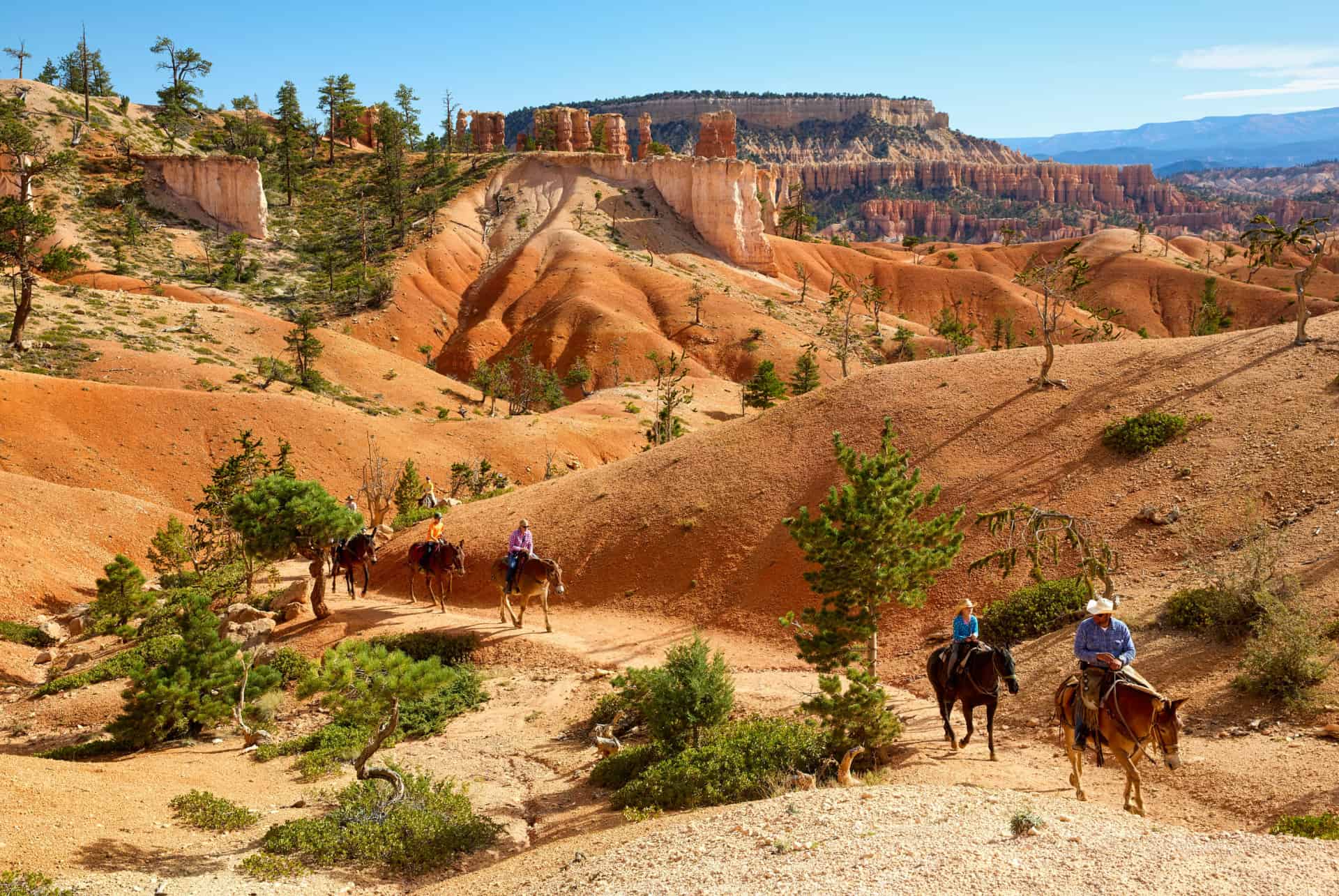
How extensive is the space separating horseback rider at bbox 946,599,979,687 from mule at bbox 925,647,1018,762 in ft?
0.26

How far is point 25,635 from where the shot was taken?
1014 inches

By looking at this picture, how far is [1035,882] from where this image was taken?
8.64 meters

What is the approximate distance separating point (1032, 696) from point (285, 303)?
76.7m

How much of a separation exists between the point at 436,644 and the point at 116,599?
36.1 ft

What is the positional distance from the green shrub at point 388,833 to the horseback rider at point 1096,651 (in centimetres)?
847

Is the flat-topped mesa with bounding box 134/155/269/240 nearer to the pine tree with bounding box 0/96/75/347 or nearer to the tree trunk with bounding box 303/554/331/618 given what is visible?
the pine tree with bounding box 0/96/75/347

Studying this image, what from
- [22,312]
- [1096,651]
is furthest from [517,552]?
[22,312]

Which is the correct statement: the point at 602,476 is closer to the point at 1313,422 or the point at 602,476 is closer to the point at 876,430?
the point at 876,430

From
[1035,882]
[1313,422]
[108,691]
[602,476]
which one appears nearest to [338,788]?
[108,691]

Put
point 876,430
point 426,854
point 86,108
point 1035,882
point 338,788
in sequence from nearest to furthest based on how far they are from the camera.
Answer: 1. point 1035,882
2. point 426,854
3. point 338,788
4. point 876,430
5. point 86,108

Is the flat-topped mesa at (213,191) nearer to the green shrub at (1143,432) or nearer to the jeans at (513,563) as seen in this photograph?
the jeans at (513,563)

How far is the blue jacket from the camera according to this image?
11.9 meters

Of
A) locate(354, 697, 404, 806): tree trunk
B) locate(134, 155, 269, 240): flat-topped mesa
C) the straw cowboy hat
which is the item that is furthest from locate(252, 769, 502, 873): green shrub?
locate(134, 155, 269, 240): flat-topped mesa

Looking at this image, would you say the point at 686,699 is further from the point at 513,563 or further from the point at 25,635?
the point at 25,635
